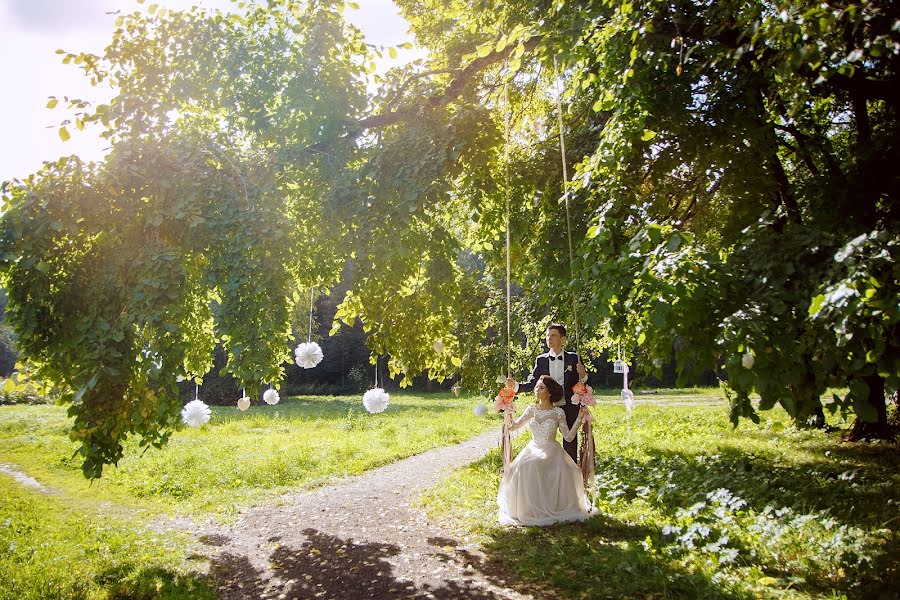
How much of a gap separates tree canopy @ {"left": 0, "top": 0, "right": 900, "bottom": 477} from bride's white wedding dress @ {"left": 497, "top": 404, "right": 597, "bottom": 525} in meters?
2.01

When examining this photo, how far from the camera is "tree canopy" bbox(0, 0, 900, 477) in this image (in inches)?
179

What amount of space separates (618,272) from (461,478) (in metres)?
7.14

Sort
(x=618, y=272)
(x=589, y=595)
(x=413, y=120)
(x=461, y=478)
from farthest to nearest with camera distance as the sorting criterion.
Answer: (x=461, y=478), (x=413, y=120), (x=589, y=595), (x=618, y=272)

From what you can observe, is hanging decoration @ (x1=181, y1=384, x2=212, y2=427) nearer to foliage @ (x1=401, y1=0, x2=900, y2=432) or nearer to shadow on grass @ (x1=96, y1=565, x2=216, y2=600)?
shadow on grass @ (x1=96, y1=565, x2=216, y2=600)

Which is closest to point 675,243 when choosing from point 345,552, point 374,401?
point 374,401

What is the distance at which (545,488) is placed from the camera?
771 centimetres

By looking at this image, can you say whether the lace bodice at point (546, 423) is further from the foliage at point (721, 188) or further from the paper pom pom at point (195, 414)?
the paper pom pom at point (195, 414)

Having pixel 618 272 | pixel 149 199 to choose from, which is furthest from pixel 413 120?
pixel 618 272

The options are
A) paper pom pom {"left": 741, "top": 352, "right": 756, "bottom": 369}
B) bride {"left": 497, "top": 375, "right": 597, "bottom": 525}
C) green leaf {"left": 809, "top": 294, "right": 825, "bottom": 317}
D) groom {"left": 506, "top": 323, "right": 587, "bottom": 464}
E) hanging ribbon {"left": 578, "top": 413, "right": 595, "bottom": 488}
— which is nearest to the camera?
green leaf {"left": 809, "top": 294, "right": 825, "bottom": 317}

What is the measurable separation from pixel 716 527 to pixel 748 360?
3770mm

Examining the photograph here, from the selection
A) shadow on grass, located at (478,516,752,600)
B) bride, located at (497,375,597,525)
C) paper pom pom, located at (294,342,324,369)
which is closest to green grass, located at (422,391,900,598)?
shadow on grass, located at (478,516,752,600)

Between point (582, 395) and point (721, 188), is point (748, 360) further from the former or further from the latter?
point (721, 188)

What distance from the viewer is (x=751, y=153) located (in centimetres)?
692

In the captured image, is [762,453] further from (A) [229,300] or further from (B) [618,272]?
(A) [229,300]
